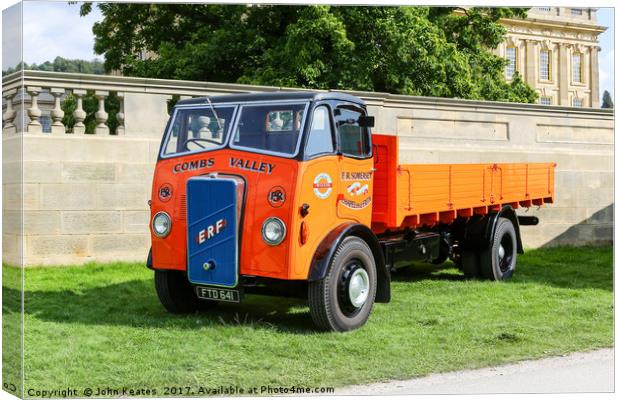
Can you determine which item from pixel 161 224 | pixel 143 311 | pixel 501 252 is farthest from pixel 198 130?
pixel 501 252

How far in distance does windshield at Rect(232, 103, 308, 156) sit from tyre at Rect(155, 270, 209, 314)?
167 centimetres

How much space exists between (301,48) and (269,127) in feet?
19.4

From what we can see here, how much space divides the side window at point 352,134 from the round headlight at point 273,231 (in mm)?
1182

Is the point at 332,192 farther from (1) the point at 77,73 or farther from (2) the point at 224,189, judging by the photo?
(1) the point at 77,73

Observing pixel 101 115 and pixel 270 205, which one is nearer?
pixel 270 205

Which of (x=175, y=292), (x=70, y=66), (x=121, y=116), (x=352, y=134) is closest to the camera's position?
(x=352, y=134)

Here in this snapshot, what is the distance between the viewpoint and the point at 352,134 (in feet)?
26.6

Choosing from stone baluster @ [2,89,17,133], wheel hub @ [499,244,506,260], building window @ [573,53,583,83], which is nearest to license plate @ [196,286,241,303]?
stone baluster @ [2,89,17,133]

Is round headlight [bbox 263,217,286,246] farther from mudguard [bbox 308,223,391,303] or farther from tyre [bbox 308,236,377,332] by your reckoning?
tyre [bbox 308,236,377,332]

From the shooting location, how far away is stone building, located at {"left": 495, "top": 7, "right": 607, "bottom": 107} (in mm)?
7673

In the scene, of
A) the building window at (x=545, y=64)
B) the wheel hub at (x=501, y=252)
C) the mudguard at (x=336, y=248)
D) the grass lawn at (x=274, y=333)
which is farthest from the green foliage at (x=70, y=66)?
the wheel hub at (x=501, y=252)

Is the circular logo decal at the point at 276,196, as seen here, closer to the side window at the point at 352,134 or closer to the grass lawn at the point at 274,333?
the side window at the point at 352,134

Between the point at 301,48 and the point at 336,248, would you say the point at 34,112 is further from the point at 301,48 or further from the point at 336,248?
the point at 336,248

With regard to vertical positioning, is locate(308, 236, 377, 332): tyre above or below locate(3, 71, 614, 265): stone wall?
below
